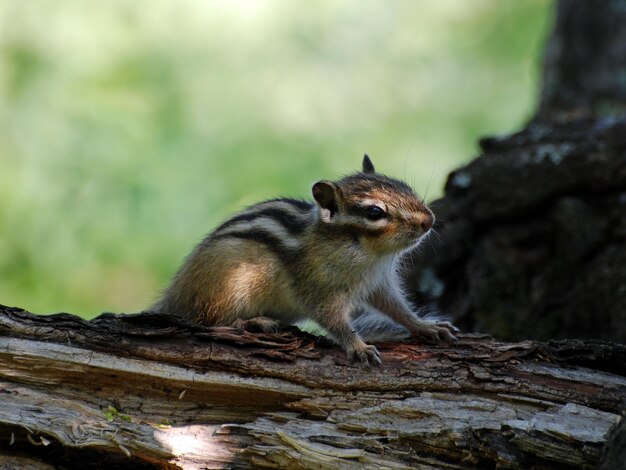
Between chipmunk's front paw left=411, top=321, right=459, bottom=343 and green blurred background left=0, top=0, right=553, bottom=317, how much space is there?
286 cm

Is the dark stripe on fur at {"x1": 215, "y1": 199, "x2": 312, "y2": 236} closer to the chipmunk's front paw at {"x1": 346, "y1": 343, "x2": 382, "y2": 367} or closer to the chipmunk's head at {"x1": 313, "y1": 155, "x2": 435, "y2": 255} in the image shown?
the chipmunk's head at {"x1": 313, "y1": 155, "x2": 435, "y2": 255}

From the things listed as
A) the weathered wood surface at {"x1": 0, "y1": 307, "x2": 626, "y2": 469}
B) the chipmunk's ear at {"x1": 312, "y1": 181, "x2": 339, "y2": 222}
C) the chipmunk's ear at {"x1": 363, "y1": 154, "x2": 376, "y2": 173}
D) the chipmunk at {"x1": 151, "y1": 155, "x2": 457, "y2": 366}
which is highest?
the chipmunk's ear at {"x1": 363, "y1": 154, "x2": 376, "y2": 173}

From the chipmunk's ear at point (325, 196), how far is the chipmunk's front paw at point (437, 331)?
93 cm

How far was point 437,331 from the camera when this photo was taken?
546 cm

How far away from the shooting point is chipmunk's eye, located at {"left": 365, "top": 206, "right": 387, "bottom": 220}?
5719mm

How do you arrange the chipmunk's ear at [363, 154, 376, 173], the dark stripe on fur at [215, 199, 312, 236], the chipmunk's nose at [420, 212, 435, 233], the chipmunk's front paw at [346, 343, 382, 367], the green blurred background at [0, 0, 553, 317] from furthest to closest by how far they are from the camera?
the green blurred background at [0, 0, 553, 317] < the chipmunk's ear at [363, 154, 376, 173] < the dark stripe on fur at [215, 199, 312, 236] < the chipmunk's nose at [420, 212, 435, 233] < the chipmunk's front paw at [346, 343, 382, 367]

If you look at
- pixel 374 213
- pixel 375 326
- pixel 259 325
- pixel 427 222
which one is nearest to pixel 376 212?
pixel 374 213

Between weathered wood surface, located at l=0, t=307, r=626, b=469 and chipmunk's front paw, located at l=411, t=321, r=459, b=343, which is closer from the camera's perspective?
weathered wood surface, located at l=0, t=307, r=626, b=469

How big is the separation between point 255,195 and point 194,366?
514 cm

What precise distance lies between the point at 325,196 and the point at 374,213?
1.14 feet

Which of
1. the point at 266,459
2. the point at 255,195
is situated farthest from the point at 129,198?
the point at 266,459

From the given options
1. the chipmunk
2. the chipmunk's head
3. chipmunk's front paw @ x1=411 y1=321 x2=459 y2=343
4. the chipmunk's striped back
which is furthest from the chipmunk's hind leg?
the chipmunk's striped back

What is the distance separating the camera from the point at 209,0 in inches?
403

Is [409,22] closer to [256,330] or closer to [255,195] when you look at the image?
[255,195]
